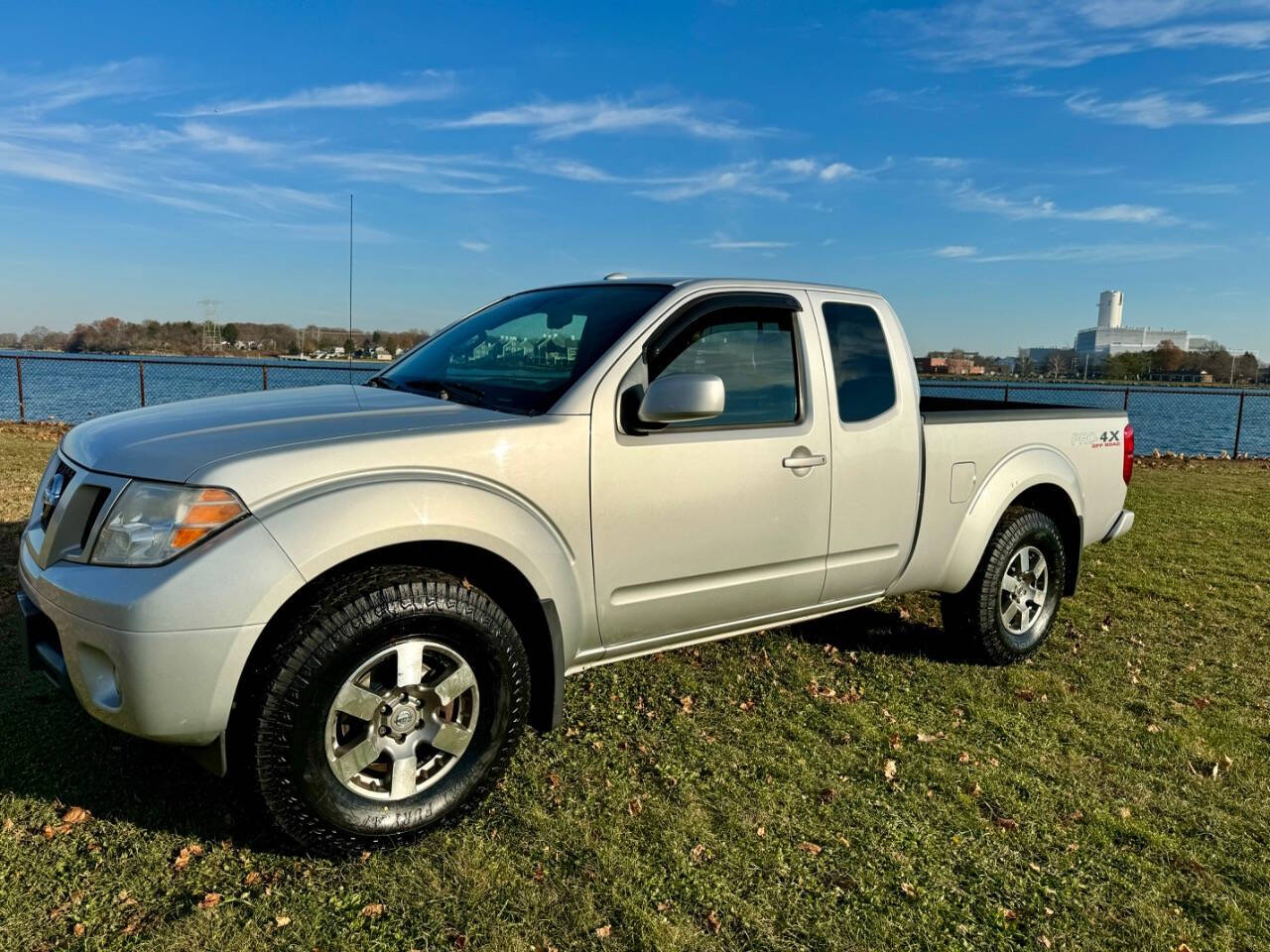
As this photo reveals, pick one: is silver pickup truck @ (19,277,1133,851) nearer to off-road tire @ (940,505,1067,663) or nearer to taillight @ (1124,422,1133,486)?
off-road tire @ (940,505,1067,663)

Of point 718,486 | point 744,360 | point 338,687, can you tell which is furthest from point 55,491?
point 744,360

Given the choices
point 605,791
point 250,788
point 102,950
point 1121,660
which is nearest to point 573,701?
point 605,791

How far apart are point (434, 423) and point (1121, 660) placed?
4.13 meters

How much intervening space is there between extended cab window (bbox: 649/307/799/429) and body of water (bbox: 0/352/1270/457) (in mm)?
9630

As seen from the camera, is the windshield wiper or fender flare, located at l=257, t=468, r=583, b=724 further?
the windshield wiper

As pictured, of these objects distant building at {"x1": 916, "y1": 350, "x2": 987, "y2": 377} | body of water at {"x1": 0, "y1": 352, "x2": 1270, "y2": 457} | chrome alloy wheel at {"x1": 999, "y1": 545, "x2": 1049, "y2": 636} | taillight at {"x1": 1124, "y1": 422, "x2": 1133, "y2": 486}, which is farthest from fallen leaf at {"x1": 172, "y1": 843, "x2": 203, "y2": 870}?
distant building at {"x1": 916, "y1": 350, "x2": 987, "y2": 377}

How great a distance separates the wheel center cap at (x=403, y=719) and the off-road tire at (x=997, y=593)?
2.98 metres

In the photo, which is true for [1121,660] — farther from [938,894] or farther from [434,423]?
[434,423]

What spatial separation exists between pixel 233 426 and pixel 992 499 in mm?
3538

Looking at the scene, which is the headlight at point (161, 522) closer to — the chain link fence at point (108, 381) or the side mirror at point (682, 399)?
the side mirror at point (682, 399)

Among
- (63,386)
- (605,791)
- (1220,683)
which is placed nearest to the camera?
(605,791)

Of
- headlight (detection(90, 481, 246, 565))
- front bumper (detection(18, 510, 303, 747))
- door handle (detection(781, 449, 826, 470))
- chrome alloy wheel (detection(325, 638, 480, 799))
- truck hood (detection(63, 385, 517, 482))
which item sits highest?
truck hood (detection(63, 385, 517, 482))

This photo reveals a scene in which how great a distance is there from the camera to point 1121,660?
4824 mm

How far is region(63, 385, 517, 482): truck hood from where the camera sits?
2.51 m
